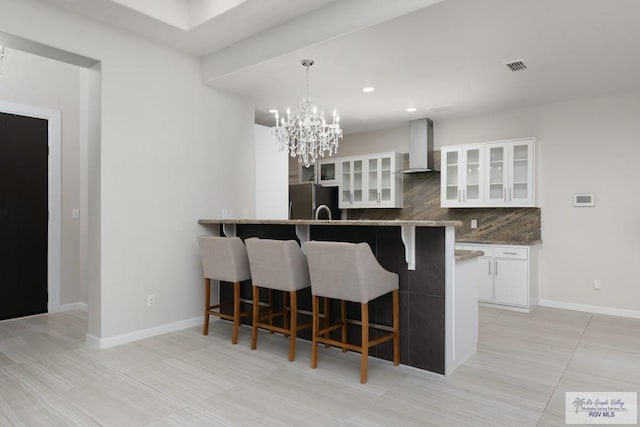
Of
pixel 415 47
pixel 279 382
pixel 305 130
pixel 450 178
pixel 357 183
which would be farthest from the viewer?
pixel 357 183

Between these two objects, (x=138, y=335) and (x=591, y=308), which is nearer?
(x=138, y=335)

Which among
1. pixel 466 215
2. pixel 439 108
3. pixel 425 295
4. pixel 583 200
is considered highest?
pixel 439 108

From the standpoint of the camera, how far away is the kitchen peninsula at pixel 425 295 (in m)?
2.77

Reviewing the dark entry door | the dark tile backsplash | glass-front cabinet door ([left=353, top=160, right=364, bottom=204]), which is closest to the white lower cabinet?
the dark tile backsplash

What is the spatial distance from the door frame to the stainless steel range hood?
4.36 m

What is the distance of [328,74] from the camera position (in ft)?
12.8

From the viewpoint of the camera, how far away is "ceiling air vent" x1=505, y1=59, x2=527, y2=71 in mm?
3607

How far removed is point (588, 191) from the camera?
4.73 metres

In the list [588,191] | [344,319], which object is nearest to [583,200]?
[588,191]

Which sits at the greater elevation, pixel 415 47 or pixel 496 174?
pixel 415 47

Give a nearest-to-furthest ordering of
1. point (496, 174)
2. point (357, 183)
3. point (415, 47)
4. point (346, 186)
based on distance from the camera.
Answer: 1. point (415, 47)
2. point (496, 174)
3. point (357, 183)
4. point (346, 186)

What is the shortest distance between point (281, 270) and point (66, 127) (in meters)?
3.32

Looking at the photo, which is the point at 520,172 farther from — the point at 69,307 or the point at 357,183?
the point at 69,307

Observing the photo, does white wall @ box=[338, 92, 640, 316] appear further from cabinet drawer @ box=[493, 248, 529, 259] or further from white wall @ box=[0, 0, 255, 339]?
white wall @ box=[0, 0, 255, 339]
